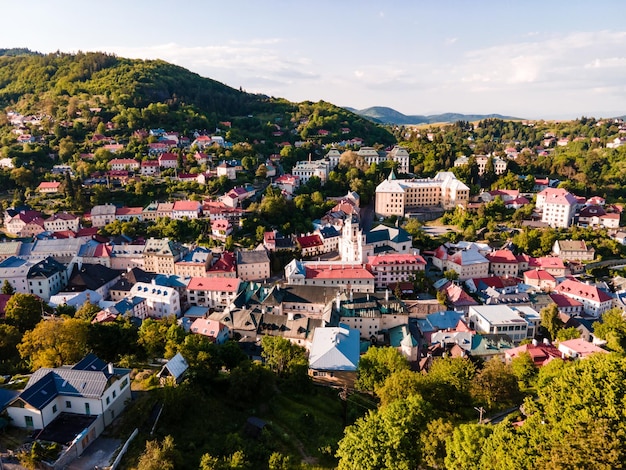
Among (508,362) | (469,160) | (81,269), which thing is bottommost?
(508,362)

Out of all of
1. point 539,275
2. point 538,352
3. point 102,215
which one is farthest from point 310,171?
point 538,352

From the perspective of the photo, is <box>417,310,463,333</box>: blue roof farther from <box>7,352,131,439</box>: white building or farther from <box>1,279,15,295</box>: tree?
<box>1,279,15,295</box>: tree

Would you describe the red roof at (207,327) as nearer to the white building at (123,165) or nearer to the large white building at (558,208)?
the white building at (123,165)

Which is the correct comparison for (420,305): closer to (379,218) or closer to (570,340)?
(570,340)

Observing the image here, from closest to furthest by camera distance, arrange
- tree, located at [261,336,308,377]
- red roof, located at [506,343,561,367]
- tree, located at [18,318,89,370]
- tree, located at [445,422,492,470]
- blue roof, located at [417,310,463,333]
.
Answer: tree, located at [445,422,492,470] < tree, located at [18,318,89,370] < tree, located at [261,336,308,377] < red roof, located at [506,343,561,367] < blue roof, located at [417,310,463,333]

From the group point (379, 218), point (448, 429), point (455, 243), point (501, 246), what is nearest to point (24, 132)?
point (379, 218)

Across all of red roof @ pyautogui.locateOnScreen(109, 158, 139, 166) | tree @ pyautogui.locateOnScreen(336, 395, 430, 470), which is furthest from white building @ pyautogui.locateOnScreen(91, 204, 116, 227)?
tree @ pyautogui.locateOnScreen(336, 395, 430, 470)
